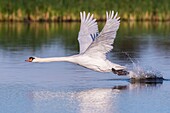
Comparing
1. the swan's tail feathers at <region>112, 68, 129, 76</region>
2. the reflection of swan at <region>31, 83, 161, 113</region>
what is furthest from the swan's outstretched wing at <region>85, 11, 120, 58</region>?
the reflection of swan at <region>31, 83, 161, 113</region>

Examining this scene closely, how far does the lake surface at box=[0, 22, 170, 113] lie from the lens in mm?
11016

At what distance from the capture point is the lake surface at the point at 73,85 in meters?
11.0

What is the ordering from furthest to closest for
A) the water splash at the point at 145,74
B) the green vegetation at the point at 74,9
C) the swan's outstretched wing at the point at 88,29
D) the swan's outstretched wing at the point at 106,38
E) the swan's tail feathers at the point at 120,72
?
the green vegetation at the point at 74,9, the water splash at the point at 145,74, the swan's outstretched wing at the point at 88,29, the swan's tail feathers at the point at 120,72, the swan's outstretched wing at the point at 106,38

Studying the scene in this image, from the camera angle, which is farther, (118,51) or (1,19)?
(1,19)

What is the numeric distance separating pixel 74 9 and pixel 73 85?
77.5 ft

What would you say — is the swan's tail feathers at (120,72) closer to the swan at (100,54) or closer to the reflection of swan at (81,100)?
the swan at (100,54)

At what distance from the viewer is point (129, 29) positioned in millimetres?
31703

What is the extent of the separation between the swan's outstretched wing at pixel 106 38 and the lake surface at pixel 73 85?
2.27 ft

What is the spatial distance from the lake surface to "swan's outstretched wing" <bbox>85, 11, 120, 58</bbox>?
2.27ft

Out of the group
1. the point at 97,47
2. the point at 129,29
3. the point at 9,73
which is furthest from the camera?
the point at 129,29

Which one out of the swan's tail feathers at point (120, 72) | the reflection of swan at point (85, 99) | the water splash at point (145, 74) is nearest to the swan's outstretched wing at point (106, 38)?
the swan's tail feathers at point (120, 72)

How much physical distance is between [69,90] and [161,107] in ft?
7.56

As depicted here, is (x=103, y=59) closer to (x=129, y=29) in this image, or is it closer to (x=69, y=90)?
(x=69, y=90)

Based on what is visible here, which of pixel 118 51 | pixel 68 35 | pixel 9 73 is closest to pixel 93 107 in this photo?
pixel 9 73
